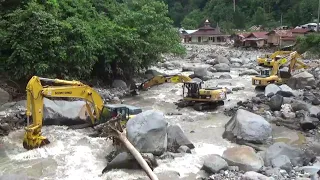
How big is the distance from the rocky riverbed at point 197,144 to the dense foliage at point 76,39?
2.62 metres

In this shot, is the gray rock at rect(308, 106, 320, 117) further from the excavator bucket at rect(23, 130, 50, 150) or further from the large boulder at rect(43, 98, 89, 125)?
the excavator bucket at rect(23, 130, 50, 150)

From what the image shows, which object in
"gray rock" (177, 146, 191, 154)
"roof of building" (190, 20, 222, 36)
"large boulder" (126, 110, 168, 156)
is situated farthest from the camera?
"roof of building" (190, 20, 222, 36)

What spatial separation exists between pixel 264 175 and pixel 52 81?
917cm

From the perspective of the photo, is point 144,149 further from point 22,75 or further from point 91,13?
point 91,13

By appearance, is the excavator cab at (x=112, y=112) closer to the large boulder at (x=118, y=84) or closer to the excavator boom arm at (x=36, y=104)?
the excavator boom arm at (x=36, y=104)

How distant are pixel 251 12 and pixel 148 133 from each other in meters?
83.2

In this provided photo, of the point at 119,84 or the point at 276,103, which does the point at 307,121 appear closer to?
the point at 276,103

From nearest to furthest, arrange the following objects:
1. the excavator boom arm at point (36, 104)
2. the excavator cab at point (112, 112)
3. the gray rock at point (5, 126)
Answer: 1. the excavator boom arm at point (36, 104)
2. the excavator cab at point (112, 112)
3. the gray rock at point (5, 126)

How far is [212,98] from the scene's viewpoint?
2231 cm

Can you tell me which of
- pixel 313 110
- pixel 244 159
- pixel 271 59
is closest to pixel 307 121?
pixel 313 110

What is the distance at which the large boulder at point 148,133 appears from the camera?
14578mm

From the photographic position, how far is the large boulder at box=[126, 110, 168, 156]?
14578mm

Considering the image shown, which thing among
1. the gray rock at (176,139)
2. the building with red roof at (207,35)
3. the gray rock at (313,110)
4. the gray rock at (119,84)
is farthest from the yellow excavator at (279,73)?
the building with red roof at (207,35)

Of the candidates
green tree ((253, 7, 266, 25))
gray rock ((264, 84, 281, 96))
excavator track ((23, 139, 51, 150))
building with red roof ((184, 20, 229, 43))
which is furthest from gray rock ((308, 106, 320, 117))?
green tree ((253, 7, 266, 25))
